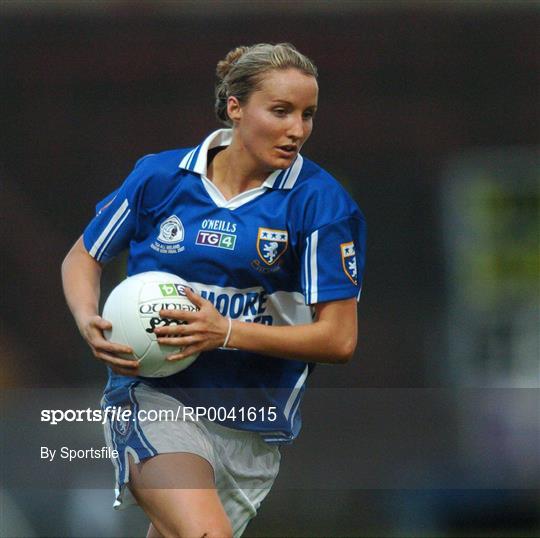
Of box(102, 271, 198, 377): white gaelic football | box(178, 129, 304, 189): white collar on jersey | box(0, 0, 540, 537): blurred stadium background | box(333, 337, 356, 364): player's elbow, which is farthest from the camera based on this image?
box(0, 0, 540, 537): blurred stadium background

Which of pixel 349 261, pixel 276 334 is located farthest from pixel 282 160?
pixel 276 334

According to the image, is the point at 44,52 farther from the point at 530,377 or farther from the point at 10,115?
the point at 530,377

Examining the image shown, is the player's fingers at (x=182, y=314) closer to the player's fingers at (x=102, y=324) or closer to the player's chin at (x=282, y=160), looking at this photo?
the player's fingers at (x=102, y=324)

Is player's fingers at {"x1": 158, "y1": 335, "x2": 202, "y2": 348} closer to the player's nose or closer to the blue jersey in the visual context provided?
the blue jersey

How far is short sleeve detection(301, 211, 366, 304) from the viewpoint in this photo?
3.36m

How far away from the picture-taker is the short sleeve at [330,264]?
336cm

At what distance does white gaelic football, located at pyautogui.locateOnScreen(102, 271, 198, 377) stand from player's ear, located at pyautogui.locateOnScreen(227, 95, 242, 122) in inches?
20.7

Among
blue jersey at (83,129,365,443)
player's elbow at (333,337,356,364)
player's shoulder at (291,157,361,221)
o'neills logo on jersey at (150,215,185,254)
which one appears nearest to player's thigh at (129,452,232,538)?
blue jersey at (83,129,365,443)

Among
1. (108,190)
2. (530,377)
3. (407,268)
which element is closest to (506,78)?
(407,268)

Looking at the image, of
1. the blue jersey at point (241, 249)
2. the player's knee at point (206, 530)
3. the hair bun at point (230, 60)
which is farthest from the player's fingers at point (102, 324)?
the hair bun at point (230, 60)

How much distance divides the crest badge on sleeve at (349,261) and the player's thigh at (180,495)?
2.27ft

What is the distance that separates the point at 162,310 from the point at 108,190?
14.3 ft

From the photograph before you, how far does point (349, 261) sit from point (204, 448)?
71 centimetres

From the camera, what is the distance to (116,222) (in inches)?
141
